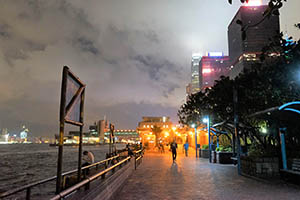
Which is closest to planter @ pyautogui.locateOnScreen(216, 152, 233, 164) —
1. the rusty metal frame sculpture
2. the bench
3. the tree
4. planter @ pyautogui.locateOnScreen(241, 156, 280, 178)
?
the tree

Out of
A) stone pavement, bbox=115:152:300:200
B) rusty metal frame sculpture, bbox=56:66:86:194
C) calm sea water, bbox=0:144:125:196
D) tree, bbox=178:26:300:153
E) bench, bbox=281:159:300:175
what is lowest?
calm sea water, bbox=0:144:125:196

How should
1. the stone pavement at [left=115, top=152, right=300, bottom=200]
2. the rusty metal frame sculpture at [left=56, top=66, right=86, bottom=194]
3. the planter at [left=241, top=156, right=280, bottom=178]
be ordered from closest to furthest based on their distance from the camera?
the rusty metal frame sculpture at [left=56, top=66, right=86, bottom=194] < the stone pavement at [left=115, top=152, right=300, bottom=200] < the planter at [left=241, top=156, right=280, bottom=178]

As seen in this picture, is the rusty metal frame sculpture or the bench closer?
the rusty metal frame sculpture

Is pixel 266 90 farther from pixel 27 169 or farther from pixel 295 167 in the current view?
pixel 27 169

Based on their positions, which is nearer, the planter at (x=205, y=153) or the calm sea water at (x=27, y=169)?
the planter at (x=205, y=153)

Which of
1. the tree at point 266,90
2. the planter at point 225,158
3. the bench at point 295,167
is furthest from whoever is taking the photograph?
the planter at point 225,158

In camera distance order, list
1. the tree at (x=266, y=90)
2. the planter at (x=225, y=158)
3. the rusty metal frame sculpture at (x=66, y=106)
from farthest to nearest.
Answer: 1. the planter at (x=225, y=158)
2. the tree at (x=266, y=90)
3. the rusty metal frame sculpture at (x=66, y=106)

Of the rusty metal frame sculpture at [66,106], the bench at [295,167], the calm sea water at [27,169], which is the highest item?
the rusty metal frame sculpture at [66,106]

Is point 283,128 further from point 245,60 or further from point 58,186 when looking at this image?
point 245,60

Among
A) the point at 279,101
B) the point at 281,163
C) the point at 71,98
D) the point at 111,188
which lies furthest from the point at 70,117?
the point at 279,101

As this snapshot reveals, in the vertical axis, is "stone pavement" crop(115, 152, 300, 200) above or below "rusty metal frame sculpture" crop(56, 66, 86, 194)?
below

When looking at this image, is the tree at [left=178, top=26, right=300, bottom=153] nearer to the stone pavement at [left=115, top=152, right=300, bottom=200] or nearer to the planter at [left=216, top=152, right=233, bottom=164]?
the planter at [left=216, top=152, right=233, bottom=164]

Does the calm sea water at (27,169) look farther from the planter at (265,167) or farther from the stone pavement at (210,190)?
the planter at (265,167)

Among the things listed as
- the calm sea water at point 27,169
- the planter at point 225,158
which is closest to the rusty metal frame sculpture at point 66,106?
the planter at point 225,158
